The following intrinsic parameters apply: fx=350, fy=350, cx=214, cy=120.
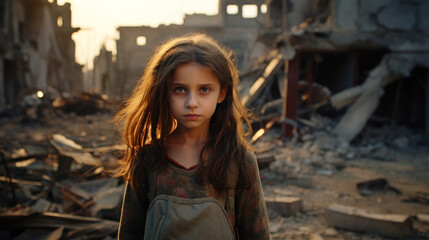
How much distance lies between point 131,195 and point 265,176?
4.40 metres

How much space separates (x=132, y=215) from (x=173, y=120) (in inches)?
18.4

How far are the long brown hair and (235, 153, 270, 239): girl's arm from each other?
0.15 feet

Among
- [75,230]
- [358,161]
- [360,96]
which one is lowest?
[358,161]

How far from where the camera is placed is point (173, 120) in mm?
1644

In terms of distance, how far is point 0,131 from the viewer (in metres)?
10.5

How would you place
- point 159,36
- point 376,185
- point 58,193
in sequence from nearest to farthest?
point 58,193 < point 376,185 < point 159,36

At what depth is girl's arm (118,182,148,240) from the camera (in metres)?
1.58

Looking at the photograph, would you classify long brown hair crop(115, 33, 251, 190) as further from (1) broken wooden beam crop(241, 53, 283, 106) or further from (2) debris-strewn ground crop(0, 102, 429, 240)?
(1) broken wooden beam crop(241, 53, 283, 106)

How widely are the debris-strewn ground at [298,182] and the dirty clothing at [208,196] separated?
29.1 inches

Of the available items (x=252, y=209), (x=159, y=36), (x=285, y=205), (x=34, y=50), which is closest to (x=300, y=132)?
(x=285, y=205)

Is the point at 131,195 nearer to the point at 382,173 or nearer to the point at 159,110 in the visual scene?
the point at 159,110

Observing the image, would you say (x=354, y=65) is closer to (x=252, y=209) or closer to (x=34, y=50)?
(x=252, y=209)

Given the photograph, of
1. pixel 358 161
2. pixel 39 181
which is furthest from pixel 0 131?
pixel 358 161

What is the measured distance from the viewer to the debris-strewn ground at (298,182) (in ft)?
11.5
